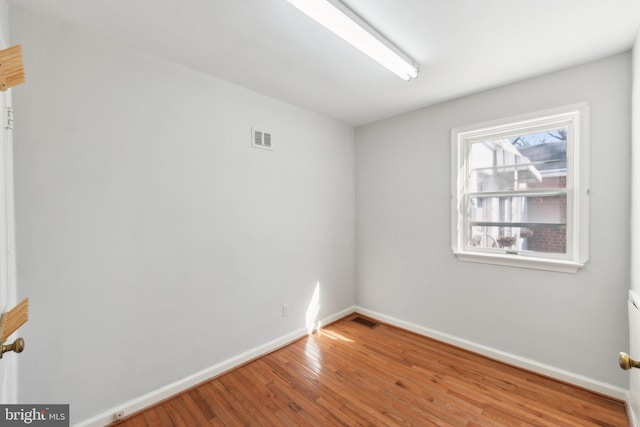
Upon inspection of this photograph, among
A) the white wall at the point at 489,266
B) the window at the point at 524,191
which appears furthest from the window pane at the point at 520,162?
the white wall at the point at 489,266

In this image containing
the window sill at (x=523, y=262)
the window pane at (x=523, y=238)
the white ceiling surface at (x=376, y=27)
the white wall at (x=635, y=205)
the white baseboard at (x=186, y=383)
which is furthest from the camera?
the window pane at (x=523, y=238)

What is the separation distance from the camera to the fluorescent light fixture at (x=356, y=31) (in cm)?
141

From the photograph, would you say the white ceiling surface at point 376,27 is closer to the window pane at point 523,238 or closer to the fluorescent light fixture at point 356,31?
the fluorescent light fixture at point 356,31

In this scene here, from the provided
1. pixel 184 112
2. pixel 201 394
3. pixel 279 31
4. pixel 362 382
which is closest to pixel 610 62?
pixel 279 31

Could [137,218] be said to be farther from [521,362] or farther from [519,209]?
[521,362]

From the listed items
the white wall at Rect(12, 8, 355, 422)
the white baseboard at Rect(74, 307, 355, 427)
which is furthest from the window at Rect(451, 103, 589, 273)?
the white baseboard at Rect(74, 307, 355, 427)

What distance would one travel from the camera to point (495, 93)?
2.51 m

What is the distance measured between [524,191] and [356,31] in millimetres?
2045

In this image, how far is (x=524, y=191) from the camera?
2436mm

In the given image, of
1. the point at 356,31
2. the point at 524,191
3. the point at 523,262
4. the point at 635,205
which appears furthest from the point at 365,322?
the point at 356,31

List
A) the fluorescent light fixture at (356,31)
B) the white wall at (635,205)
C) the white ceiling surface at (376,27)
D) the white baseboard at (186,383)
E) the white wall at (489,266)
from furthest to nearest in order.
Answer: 1. the white wall at (489,266)
2. the white baseboard at (186,383)
3. the white wall at (635,205)
4. the white ceiling surface at (376,27)
5. the fluorescent light fixture at (356,31)

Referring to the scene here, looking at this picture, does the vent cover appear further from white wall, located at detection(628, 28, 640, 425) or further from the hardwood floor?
white wall, located at detection(628, 28, 640, 425)

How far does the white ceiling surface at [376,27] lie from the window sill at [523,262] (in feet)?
5.15

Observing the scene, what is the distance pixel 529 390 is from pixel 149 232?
315cm
